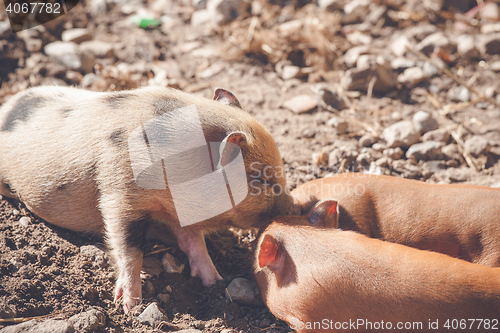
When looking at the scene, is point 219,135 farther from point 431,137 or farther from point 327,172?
point 431,137

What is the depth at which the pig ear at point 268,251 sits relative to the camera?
2.66 m

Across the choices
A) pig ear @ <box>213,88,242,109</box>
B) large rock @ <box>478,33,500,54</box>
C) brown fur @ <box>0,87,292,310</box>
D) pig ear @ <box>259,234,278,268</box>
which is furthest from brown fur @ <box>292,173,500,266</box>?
large rock @ <box>478,33,500,54</box>

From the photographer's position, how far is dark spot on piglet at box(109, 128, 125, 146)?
9.61 ft

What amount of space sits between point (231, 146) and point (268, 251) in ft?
2.39

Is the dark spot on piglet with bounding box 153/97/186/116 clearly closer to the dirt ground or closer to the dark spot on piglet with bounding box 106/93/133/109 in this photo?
the dark spot on piglet with bounding box 106/93/133/109

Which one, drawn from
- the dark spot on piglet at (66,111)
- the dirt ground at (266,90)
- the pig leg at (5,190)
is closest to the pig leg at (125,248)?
the dirt ground at (266,90)

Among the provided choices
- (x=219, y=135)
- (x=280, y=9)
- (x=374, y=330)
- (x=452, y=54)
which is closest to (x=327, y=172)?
(x=219, y=135)

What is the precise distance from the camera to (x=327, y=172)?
4.04 meters

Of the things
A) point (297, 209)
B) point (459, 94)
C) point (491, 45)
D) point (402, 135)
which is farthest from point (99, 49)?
point (491, 45)

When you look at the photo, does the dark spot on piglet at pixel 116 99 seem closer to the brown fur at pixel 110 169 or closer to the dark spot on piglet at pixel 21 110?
the brown fur at pixel 110 169

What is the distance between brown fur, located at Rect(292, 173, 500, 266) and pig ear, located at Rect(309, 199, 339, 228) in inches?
6.9

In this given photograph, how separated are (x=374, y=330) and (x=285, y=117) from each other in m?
2.73

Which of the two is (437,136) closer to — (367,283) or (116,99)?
(367,283)

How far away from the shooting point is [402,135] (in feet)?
13.8
